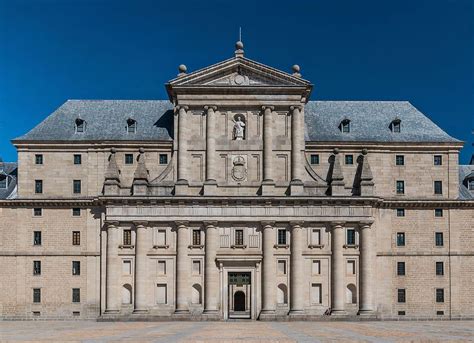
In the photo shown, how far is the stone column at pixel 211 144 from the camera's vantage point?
60.9 m

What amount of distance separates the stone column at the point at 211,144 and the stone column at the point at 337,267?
11067 millimetres

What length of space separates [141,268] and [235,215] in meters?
8.94

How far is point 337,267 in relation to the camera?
5984 cm

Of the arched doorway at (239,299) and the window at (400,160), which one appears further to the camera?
the arched doorway at (239,299)

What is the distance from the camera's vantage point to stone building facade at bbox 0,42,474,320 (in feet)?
196

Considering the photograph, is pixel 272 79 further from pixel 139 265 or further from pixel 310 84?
pixel 139 265

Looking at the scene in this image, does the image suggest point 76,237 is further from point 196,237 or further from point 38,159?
point 196,237

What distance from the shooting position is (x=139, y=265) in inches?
2352

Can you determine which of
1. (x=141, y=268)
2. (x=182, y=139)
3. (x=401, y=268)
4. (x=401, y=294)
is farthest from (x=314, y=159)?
(x=141, y=268)

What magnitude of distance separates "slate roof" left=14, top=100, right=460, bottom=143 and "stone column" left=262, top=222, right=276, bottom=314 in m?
9.80

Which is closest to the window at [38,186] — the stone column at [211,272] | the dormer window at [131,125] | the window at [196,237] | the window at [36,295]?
the window at [36,295]

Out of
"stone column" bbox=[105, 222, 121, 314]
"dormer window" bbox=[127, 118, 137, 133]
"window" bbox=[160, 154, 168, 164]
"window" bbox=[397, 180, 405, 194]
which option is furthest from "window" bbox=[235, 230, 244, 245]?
"window" bbox=[397, 180, 405, 194]

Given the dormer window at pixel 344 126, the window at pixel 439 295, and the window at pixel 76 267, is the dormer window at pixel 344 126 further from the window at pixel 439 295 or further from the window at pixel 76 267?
the window at pixel 76 267

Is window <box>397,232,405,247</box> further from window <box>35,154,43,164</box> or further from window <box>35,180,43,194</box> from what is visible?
window <box>35,154,43,164</box>
